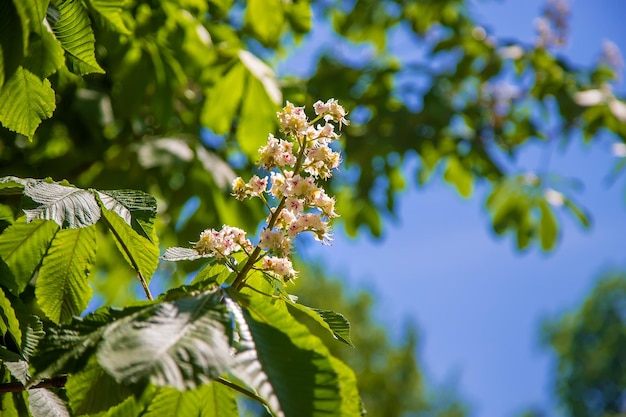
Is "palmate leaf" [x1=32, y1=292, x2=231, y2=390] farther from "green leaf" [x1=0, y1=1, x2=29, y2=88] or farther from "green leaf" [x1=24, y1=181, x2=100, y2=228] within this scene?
"green leaf" [x1=0, y1=1, x2=29, y2=88]

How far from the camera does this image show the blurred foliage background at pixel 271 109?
2.10m

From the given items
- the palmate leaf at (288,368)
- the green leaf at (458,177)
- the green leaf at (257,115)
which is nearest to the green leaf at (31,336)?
the palmate leaf at (288,368)

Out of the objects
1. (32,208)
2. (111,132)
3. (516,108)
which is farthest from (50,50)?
(516,108)

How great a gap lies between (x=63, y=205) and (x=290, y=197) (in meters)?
0.26

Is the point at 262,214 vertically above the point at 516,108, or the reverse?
the point at 516,108

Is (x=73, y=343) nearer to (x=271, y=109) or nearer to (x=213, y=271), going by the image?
(x=213, y=271)

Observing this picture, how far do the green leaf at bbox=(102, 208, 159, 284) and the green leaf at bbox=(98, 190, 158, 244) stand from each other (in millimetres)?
44

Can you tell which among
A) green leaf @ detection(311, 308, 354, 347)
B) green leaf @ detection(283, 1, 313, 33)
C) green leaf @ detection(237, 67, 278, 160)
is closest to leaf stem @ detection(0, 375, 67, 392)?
green leaf @ detection(311, 308, 354, 347)

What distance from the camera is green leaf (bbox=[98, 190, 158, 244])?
837mm

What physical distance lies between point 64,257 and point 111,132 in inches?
67.8

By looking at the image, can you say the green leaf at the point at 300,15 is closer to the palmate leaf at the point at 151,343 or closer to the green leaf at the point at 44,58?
the green leaf at the point at 44,58

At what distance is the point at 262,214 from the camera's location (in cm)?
225

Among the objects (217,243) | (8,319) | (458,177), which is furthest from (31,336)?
(458,177)

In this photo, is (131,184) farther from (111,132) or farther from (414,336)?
(414,336)
